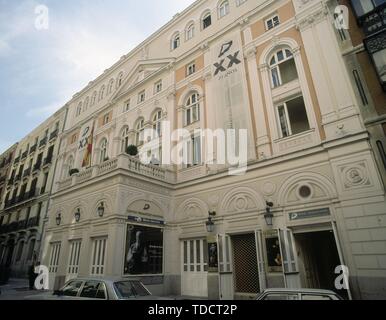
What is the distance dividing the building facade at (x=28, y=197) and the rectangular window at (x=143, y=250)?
1427 centimetres

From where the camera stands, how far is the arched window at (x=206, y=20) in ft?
63.6

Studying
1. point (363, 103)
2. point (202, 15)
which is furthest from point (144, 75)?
point (363, 103)

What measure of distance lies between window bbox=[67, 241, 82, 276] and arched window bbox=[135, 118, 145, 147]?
8239 mm

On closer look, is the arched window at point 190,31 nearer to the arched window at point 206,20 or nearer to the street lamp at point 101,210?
the arched window at point 206,20

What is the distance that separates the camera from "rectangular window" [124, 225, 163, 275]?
40.1 feet

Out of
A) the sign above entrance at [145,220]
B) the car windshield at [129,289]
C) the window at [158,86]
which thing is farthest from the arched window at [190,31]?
the car windshield at [129,289]

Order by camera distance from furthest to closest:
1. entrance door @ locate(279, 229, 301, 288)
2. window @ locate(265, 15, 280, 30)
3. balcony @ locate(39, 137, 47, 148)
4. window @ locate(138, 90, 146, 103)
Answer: balcony @ locate(39, 137, 47, 148) < window @ locate(138, 90, 146, 103) < window @ locate(265, 15, 280, 30) < entrance door @ locate(279, 229, 301, 288)

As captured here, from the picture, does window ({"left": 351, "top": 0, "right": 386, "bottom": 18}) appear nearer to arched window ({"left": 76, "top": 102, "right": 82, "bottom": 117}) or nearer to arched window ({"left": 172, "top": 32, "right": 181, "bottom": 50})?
arched window ({"left": 172, "top": 32, "right": 181, "bottom": 50})

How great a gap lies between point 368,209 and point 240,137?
6856mm

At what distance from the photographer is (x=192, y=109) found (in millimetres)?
17578

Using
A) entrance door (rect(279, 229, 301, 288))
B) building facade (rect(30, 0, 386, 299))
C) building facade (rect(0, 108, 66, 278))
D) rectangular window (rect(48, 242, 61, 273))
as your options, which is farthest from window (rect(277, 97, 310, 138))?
building facade (rect(0, 108, 66, 278))

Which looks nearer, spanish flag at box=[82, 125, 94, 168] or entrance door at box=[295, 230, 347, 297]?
entrance door at box=[295, 230, 347, 297]

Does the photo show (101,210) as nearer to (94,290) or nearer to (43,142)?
(94,290)

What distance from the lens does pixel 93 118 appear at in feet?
81.9
